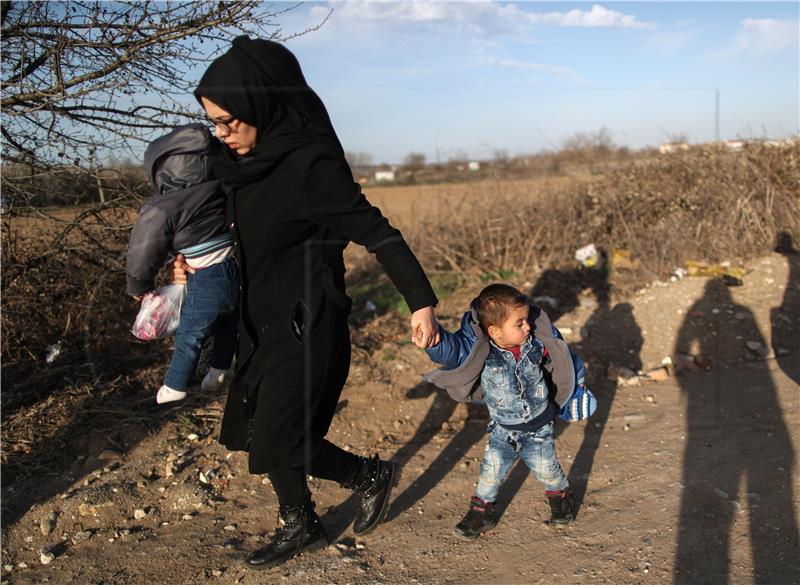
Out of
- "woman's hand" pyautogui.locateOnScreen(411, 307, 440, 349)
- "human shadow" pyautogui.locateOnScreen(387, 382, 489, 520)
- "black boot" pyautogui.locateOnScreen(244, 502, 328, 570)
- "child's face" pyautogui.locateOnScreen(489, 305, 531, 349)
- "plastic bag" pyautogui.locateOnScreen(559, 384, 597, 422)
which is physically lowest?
"human shadow" pyautogui.locateOnScreen(387, 382, 489, 520)

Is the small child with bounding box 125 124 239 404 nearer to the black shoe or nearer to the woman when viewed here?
the woman

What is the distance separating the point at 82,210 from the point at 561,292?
4.66 metres

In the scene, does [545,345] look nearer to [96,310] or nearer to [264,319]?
[264,319]

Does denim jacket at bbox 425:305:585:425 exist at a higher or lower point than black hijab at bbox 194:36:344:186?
lower

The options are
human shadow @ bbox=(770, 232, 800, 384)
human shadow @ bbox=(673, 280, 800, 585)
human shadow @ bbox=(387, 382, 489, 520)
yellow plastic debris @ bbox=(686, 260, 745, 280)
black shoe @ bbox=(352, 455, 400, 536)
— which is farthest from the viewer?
yellow plastic debris @ bbox=(686, 260, 745, 280)

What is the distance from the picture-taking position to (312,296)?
2826 mm

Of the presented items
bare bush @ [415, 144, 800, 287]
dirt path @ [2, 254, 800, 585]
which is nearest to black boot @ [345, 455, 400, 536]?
dirt path @ [2, 254, 800, 585]

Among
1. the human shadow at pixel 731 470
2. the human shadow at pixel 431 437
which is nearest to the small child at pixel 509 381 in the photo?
the human shadow at pixel 431 437

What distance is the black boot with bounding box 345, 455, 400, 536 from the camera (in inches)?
134

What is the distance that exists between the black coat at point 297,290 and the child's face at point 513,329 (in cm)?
48

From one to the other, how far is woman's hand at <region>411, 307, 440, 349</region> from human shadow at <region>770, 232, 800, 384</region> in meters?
3.63

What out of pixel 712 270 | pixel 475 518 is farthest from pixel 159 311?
pixel 712 270

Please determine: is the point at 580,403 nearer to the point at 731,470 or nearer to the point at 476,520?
the point at 476,520

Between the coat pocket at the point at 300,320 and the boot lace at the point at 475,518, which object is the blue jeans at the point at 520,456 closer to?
the boot lace at the point at 475,518
